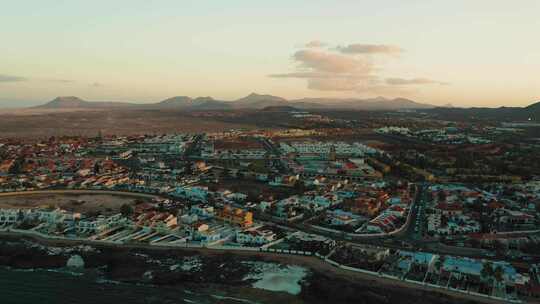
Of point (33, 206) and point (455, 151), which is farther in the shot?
point (455, 151)

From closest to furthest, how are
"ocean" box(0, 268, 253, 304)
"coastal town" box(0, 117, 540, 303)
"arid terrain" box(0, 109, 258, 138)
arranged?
"ocean" box(0, 268, 253, 304)
"coastal town" box(0, 117, 540, 303)
"arid terrain" box(0, 109, 258, 138)

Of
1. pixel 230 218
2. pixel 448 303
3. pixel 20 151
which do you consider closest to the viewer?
pixel 448 303

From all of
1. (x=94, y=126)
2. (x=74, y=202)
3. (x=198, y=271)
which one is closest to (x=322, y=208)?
(x=198, y=271)

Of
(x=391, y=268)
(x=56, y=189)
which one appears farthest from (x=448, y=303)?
(x=56, y=189)

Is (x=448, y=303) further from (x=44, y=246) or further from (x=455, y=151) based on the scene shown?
(x=455, y=151)

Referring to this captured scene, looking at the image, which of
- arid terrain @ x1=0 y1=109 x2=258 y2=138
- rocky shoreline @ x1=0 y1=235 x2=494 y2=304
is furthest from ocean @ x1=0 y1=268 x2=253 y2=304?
arid terrain @ x1=0 y1=109 x2=258 y2=138

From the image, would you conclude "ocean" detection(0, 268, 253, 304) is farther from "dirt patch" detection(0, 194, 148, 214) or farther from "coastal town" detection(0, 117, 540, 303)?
"dirt patch" detection(0, 194, 148, 214)

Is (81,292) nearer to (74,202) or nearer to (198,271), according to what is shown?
(198,271)
